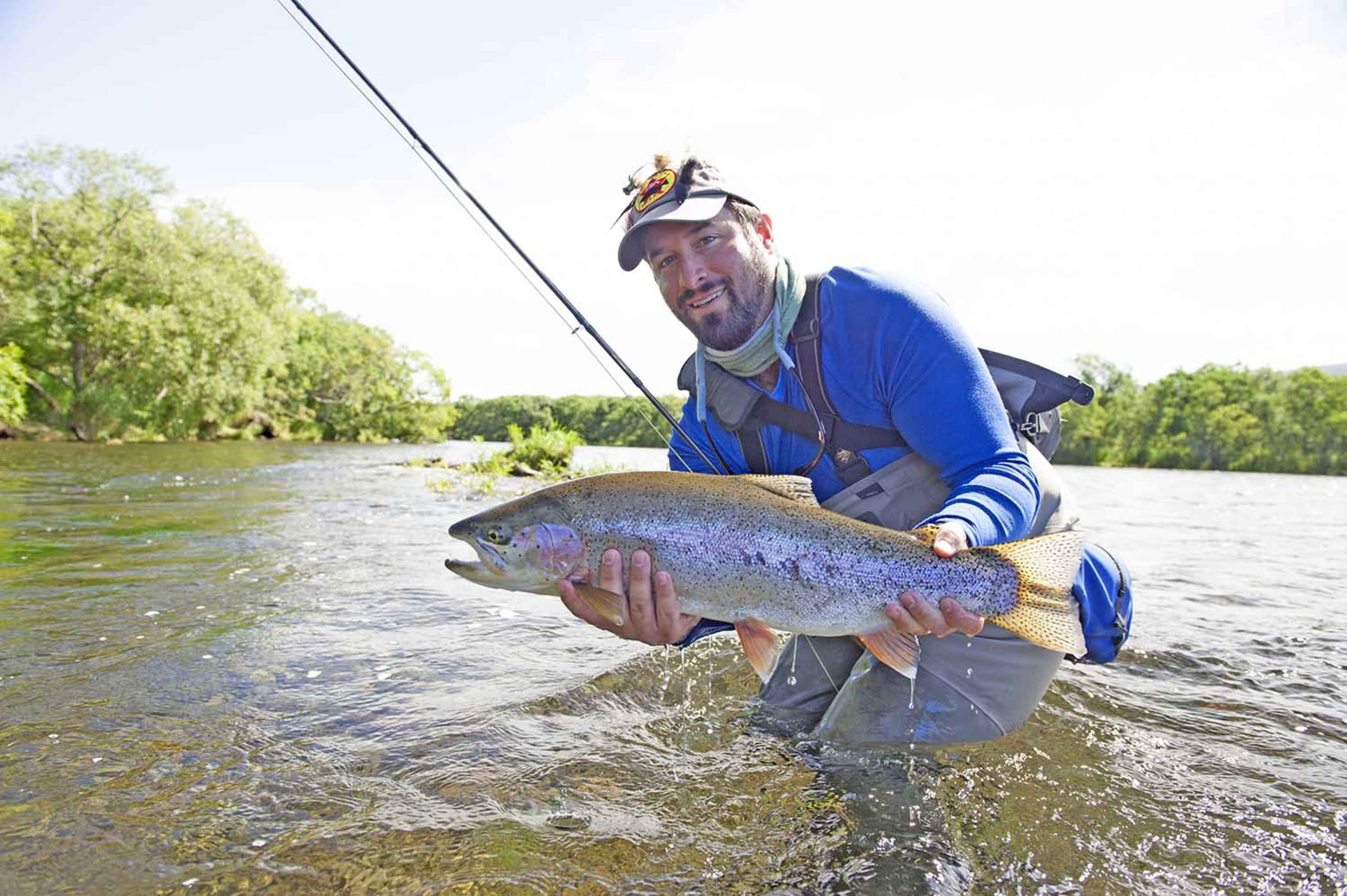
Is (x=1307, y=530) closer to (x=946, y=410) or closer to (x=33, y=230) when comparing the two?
(x=946, y=410)

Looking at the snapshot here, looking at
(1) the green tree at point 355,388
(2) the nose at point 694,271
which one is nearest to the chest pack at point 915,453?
(2) the nose at point 694,271

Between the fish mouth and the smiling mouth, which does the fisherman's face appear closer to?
the smiling mouth

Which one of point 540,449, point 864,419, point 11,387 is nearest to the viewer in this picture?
point 864,419

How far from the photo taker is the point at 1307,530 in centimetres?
1686

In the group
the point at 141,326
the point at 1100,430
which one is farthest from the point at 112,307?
the point at 1100,430

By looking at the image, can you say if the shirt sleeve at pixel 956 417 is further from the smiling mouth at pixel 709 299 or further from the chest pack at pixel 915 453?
the smiling mouth at pixel 709 299

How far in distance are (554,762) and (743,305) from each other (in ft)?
8.05

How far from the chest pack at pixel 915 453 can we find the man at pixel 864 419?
0.01 m

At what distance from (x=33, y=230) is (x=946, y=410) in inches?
1980

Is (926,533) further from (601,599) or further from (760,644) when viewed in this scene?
(601,599)

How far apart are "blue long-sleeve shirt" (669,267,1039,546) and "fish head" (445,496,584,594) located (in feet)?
4.27

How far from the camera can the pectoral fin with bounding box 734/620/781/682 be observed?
3207mm

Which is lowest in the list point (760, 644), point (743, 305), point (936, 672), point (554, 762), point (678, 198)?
point (554, 762)

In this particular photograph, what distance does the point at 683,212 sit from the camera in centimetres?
364
